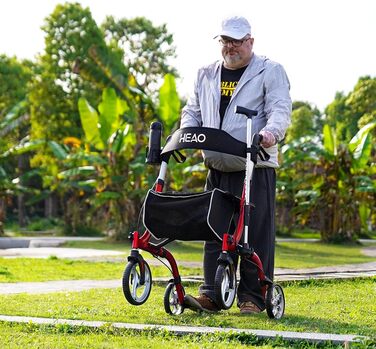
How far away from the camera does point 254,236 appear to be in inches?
244

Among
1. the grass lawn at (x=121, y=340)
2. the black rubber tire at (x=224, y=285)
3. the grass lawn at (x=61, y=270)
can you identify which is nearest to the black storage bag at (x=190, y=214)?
the black rubber tire at (x=224, y=285)

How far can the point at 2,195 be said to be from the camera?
70.7ft

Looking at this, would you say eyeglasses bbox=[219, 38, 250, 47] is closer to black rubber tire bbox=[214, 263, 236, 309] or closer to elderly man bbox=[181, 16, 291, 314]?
elderly man bbox=[181, 16, 291, 314]

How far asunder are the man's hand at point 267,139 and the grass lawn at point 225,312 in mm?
1054

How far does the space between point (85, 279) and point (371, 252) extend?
845 centimetres

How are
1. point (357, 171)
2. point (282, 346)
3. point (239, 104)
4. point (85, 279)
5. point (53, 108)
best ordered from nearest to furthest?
point (282, 346), point (239, 104), point (85, 279), point (357, 171), point (53, 108)

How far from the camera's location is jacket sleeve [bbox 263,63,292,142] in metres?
5.92

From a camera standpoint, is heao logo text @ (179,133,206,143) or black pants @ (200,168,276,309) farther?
black pants @ (200,168,276,309)

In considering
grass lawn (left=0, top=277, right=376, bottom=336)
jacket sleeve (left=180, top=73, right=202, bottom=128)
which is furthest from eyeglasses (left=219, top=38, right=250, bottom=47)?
grass lawn (left=0, top=277, right=376, bottom=336)

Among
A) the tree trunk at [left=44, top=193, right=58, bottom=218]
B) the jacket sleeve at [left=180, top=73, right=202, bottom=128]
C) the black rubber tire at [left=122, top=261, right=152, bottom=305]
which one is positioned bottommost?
the black rubber tire at [left=122, top=261, right=152, bottom=305]

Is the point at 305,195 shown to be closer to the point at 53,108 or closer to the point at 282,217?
the point at 282,217

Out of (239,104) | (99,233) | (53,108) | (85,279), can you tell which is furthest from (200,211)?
(53,108)

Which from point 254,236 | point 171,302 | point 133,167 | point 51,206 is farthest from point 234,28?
point 51,206

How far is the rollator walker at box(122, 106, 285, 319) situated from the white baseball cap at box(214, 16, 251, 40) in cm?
53
